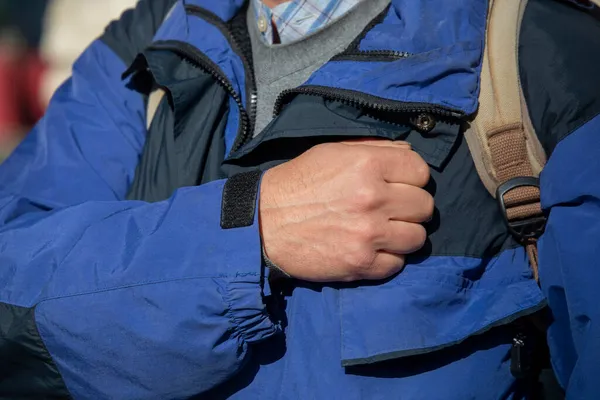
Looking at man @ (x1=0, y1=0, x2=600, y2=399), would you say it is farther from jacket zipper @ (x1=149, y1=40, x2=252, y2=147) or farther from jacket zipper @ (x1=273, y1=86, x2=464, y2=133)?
jacket zipper @ (x1=149, y1=40, x2=252, y2=147)

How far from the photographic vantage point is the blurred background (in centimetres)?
608

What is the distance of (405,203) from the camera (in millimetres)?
1385

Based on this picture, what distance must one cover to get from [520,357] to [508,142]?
1.56ft

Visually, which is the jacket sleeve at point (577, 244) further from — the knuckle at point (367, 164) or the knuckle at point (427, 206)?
the knuckle at point (367, 164)

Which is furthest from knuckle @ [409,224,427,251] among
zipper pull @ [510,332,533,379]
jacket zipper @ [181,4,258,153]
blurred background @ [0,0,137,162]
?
blurred background @ [0,0,137,162]

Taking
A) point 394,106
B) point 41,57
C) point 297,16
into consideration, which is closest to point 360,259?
point 394,106

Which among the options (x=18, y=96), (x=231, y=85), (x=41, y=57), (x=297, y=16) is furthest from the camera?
(x=41, y=57)

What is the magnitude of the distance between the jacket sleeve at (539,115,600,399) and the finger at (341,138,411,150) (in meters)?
0.30

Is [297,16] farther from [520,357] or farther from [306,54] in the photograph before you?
[520,357]

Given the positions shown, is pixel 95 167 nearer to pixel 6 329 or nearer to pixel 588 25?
pixel 6 329

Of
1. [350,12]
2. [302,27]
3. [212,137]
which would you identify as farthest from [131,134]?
[350,12]

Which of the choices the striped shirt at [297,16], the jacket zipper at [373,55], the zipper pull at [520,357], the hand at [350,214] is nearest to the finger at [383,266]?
the hand at [350,214]

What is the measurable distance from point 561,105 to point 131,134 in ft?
3.68

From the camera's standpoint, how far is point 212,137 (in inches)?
65.8
